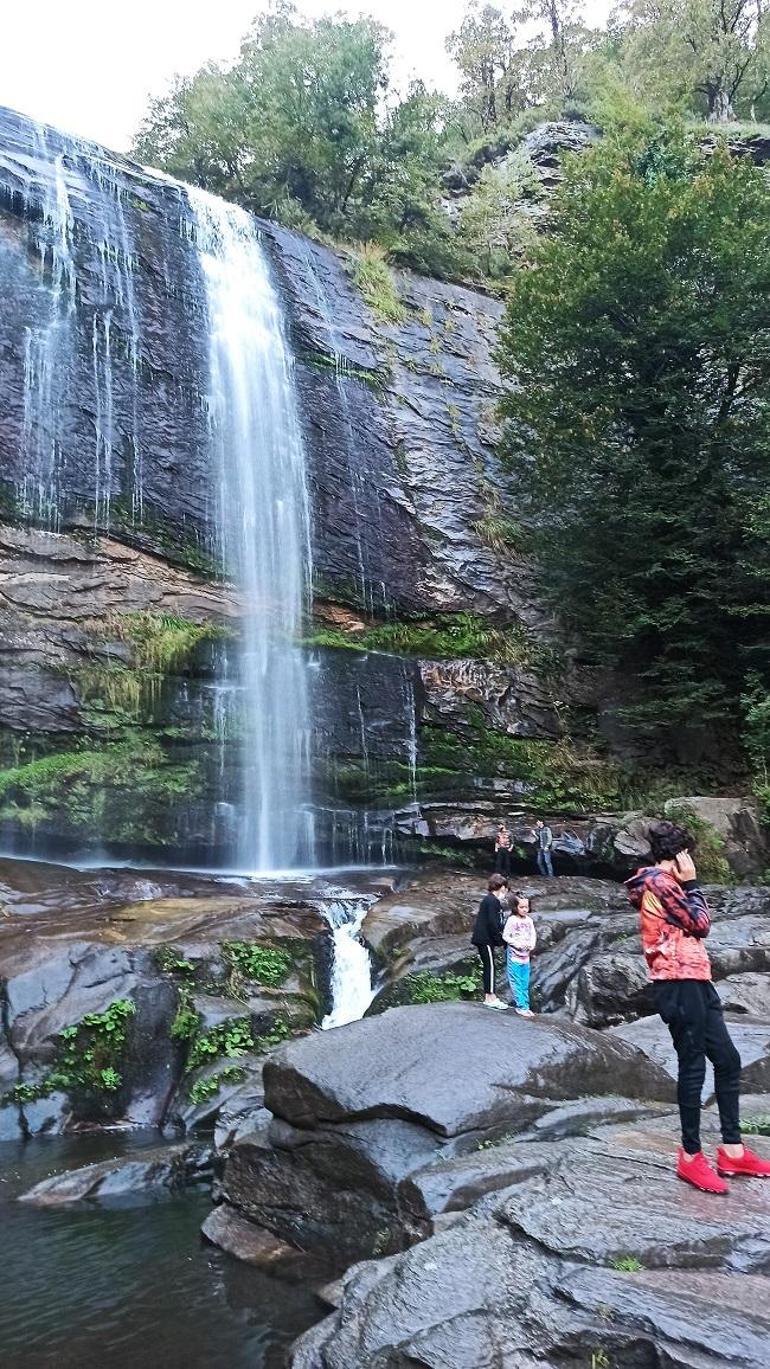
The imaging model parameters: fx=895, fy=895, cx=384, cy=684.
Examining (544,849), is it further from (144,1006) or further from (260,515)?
(260,515)

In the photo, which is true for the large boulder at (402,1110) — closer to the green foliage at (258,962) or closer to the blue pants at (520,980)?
the blue pants at (520,980)

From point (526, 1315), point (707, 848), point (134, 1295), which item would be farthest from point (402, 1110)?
point (707, 848)

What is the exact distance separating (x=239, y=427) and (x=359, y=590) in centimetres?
421

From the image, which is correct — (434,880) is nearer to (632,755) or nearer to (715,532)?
(632,755)

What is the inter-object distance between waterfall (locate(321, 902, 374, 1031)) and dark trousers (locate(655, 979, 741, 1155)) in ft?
21.1

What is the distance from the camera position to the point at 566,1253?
3.74m

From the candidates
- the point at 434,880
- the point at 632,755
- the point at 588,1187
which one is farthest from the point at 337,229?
the point at 588,1187

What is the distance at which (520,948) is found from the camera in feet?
29.3

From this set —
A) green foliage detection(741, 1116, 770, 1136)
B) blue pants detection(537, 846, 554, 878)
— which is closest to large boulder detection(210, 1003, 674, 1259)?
green foliage detection(741, 1116, 770, 1136)

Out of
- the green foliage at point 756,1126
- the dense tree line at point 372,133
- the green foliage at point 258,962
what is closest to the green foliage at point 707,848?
the green foliage at point 258,962

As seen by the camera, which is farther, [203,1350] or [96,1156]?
[96,1156]

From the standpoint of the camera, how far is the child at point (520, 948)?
8906 millimetres

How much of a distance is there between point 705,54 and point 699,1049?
125 ft

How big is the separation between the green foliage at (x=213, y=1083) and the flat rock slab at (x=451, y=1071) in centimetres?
208
